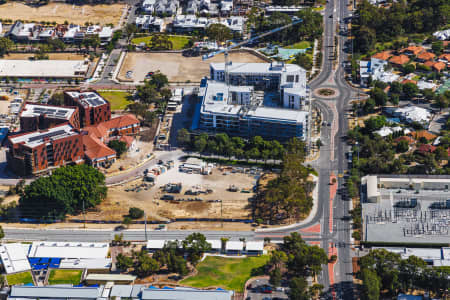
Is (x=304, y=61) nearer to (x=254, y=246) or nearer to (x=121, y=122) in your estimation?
(x=121, y=122)

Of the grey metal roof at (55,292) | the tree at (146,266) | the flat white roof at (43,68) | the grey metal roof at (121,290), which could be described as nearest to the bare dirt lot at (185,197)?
the tree at (146,266)

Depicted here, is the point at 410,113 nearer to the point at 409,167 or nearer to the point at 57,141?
the point at 409,167

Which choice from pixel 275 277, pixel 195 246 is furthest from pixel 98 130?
pixel 275 277

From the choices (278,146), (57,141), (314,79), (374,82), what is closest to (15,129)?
(57,141)

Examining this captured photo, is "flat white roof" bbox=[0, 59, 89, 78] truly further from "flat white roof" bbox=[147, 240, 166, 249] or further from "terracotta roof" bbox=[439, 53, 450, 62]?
"terracotta roof" bbox=[439, 53, 450, 62]

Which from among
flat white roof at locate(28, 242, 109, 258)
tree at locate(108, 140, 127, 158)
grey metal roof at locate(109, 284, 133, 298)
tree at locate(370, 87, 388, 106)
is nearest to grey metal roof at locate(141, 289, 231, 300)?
grey metal roof at locate(109, 284, 133, 298)

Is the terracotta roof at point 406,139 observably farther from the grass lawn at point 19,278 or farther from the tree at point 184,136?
the grass lawn at point 19,278
